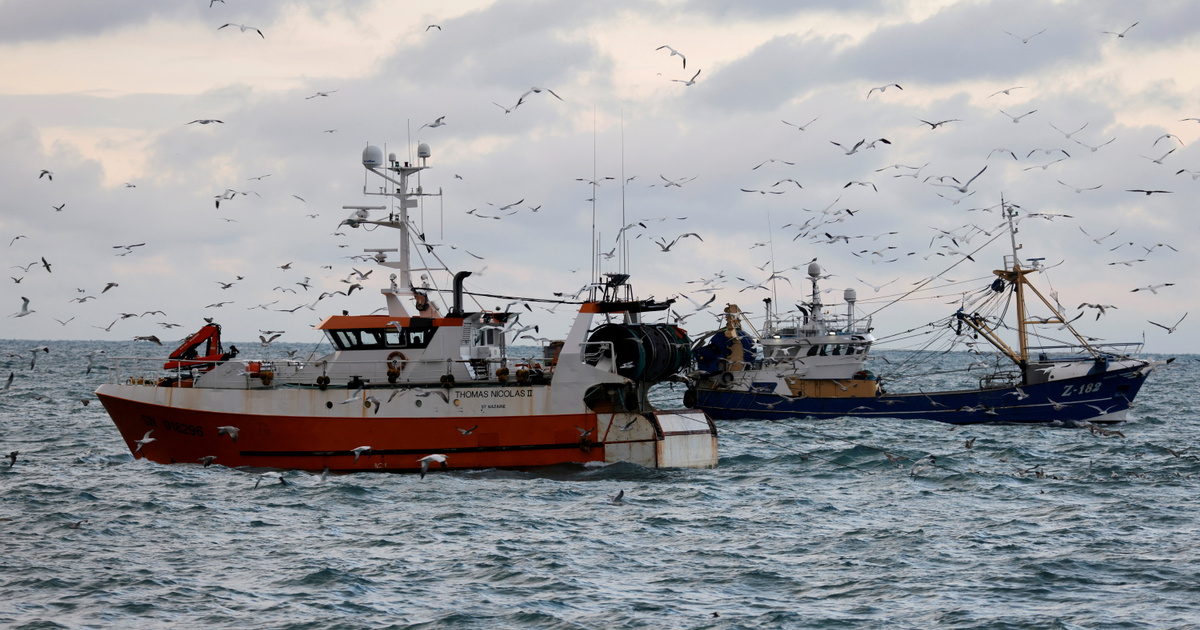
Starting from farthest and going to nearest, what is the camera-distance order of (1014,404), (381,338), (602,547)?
1. (1014,404)
2. (381,338)
3. (602,547)

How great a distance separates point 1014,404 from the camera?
38250 mm

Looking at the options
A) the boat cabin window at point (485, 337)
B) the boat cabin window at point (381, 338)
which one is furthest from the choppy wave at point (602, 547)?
the boat cabin window at point (485, 337)

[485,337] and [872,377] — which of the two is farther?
[872,377]

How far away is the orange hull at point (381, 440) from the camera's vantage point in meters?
21.8

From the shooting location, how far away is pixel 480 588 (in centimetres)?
1359

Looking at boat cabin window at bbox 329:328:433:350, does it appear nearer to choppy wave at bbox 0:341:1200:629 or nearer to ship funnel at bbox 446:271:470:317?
ship funnel at bbox 446:271:470:317

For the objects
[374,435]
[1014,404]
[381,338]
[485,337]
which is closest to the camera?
[374,435]

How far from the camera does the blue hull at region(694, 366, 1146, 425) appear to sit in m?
38.1

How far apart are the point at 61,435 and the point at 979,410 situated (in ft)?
100

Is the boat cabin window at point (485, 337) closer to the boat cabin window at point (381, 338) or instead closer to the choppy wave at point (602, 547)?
the boat cabin window at point (381, 338)

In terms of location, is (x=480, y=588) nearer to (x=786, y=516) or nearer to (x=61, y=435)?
(x=786, y=516)

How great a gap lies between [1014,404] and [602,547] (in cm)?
2686

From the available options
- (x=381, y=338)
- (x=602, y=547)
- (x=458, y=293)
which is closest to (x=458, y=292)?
(x=458, y=293)

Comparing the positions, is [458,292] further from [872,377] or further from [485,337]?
[872,377]
